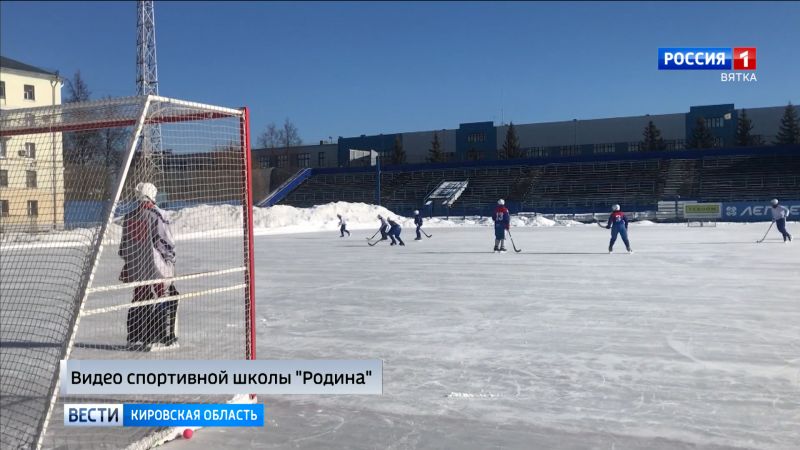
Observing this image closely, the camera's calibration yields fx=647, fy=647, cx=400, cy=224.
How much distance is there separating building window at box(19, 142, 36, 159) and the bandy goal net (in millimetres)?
11

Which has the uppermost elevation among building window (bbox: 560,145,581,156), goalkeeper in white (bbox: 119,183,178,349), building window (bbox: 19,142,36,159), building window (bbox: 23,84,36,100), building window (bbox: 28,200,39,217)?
building window (bbox: 23,84,36,100)

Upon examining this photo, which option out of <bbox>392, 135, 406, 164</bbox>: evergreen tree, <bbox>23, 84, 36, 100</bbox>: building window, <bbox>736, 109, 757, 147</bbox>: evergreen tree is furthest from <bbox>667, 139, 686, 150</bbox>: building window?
<bbox>23, 84, 36, 100</bbox>: building window

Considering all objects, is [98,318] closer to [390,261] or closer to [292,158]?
[390,261]

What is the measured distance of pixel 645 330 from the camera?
6.41 metres

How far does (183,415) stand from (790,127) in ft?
190

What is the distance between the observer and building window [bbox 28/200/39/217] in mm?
5176

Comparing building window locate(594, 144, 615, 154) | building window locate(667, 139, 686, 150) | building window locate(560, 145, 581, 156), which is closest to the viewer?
building window locate(667, 139, 686, 150)

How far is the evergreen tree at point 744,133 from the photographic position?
5305 centimetres

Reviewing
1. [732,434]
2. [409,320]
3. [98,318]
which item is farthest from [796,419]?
[98,318]

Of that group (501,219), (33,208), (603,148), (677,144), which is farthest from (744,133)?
(33,208)

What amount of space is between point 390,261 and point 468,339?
8.81 metres

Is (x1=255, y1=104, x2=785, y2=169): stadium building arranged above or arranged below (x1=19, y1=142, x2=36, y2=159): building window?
above

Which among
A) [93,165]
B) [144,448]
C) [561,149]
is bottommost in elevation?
[144,448]

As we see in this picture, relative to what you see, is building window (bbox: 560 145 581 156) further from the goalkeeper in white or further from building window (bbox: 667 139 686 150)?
the goalkeeper in white
